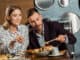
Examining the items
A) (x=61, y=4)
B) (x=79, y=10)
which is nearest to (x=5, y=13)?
(x=61, y=4)

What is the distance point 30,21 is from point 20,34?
4.0 inches

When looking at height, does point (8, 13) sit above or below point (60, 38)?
above

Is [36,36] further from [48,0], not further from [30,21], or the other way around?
[48,0]

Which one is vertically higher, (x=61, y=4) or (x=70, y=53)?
(x=61, y=4)

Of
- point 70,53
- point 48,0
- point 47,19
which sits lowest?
point 70,53

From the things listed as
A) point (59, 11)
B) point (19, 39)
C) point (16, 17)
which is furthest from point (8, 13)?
point (59, 11)

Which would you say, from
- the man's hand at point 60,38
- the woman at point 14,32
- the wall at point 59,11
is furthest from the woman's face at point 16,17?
the man's hand at point 60,38

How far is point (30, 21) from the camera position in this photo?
165cm

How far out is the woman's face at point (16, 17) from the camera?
1647 mm

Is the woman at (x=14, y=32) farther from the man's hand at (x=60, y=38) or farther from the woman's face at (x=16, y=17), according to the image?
the man's hand at (x=60, y=38)

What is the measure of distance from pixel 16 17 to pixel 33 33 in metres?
0.14

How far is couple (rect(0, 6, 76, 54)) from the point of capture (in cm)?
165

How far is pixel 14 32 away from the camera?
1.67 meters

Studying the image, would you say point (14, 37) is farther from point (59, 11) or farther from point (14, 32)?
point (59, 11)
